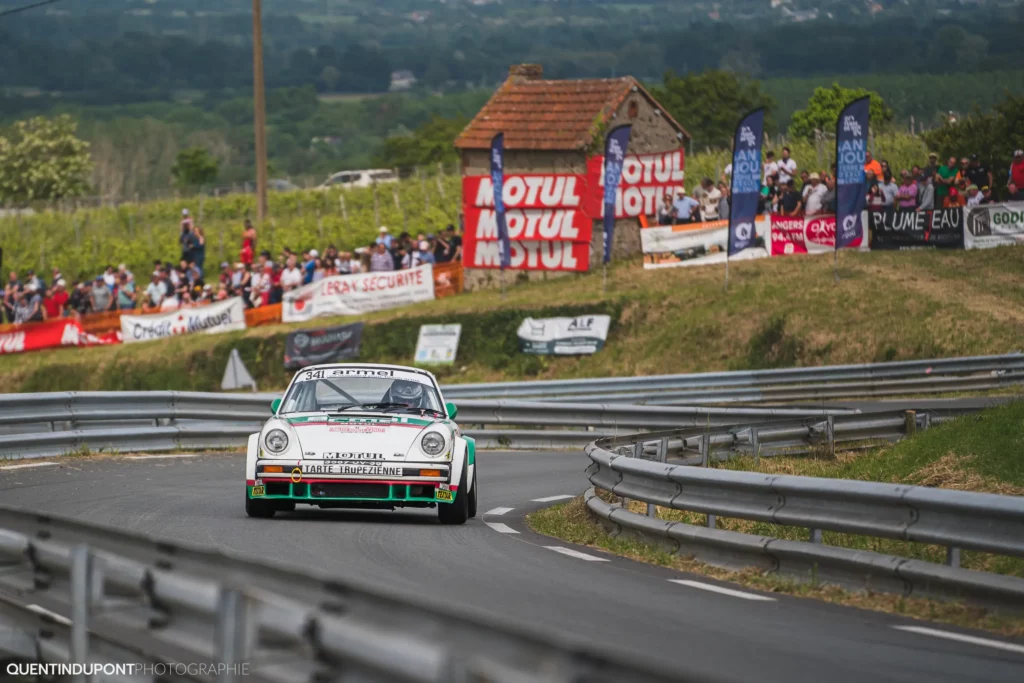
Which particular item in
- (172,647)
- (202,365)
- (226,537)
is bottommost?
(202,365)

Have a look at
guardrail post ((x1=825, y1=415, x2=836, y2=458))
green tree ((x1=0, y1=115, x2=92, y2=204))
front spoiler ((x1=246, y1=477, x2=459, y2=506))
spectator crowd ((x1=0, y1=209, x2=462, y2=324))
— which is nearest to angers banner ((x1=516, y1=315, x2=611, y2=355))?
spectator crowd ((x1=0, y1=209, x2=462, y2=324))

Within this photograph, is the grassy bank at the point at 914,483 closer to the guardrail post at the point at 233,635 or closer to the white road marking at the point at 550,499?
the white road marking at the point at 550,499

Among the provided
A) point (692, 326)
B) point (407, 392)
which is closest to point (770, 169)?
point (692, 326)

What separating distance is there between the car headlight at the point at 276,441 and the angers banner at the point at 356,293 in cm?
2571

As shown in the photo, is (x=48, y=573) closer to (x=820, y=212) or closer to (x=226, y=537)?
(x=226, y=537)

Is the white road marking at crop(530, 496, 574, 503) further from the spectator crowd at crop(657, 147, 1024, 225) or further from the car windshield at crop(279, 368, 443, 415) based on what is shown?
the spectator crowd at crop(657, 147, 1024, 225)

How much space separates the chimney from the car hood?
3314 cm

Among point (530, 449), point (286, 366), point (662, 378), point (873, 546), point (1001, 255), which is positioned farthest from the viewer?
point (286, 366)

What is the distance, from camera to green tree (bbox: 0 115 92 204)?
11844 centimetres

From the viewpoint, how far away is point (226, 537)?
11.1m

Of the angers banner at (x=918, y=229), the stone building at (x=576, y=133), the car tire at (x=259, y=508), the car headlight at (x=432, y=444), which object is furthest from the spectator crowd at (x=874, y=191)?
the car tire at (x=259, y=508)

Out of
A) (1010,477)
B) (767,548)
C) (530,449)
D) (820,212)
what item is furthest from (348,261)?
(767,548)

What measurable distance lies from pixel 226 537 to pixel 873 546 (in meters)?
4.63

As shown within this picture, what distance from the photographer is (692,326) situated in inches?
1325
